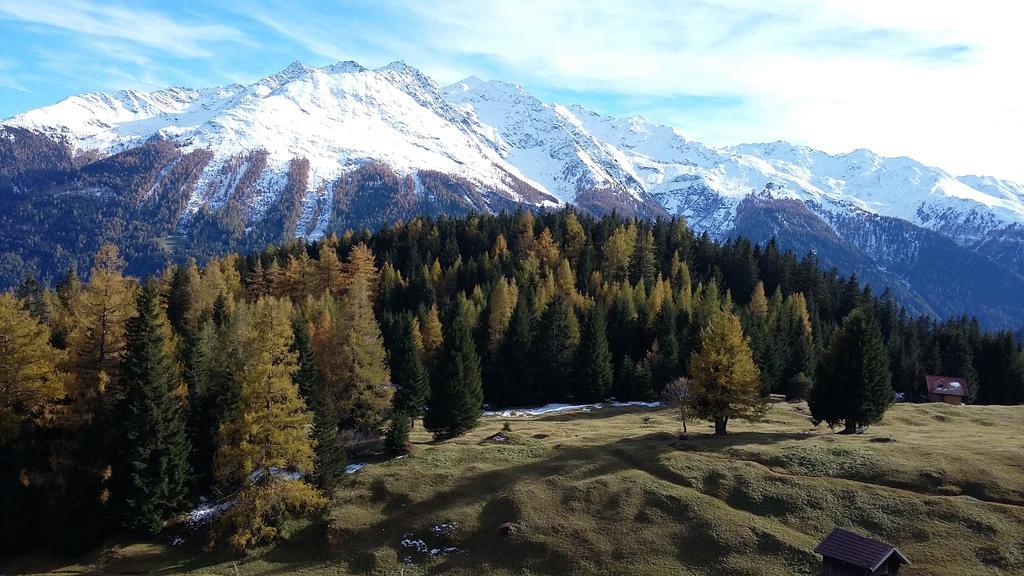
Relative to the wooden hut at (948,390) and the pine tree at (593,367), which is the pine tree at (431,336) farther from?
the wooden hut at (948,390)

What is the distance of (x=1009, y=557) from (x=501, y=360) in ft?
219

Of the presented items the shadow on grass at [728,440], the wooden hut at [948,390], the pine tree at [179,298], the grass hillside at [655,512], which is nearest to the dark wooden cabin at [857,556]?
the grass hillside at [655,512]

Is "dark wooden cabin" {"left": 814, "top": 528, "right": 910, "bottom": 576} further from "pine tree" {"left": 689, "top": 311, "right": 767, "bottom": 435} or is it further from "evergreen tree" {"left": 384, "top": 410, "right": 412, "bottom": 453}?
"evergreen tree" {"left": 384, "top": 410, "right": 412, "bottom": 453}

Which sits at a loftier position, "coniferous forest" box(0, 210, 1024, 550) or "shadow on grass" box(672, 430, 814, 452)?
"coniferous forest" box(0, 210, 1024, 550)

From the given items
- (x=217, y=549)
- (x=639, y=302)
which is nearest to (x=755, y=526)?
(x=217, y=549)

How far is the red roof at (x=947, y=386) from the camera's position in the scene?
318ft

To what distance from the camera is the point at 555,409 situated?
8875 centimetres

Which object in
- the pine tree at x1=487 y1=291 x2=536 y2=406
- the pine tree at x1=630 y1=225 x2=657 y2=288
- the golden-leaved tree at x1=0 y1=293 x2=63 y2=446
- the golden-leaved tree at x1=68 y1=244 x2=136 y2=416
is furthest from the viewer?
the pine tree at x1=630 y1=225 x2=657 y2=288

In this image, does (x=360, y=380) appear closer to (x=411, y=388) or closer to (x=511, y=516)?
(x=411, y=388)

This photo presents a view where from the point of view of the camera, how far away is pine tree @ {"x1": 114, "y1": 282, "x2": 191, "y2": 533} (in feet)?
160

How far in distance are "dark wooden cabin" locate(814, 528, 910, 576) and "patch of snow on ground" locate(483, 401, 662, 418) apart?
50733mm

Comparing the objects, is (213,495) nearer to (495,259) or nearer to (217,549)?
(217,549)

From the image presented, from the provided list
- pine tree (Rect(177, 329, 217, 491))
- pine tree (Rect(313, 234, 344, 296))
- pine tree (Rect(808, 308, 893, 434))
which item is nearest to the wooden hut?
pine tree (Rect(808, 308, 893, 434))

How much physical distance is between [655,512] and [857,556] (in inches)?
577
